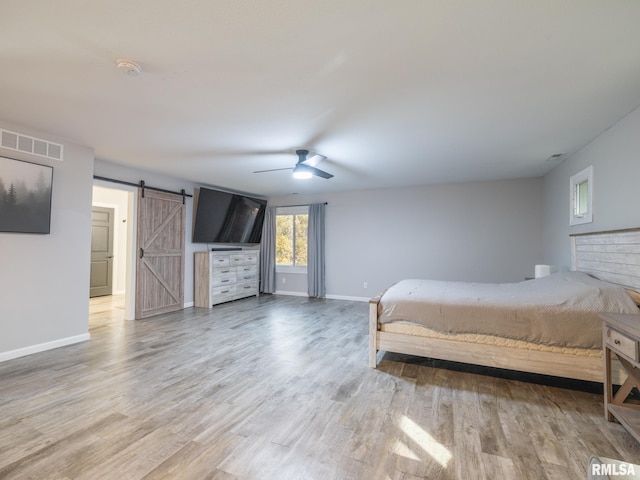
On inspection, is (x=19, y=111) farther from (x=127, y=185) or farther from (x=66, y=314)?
(x=66, y=314)

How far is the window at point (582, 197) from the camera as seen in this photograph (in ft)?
11.0

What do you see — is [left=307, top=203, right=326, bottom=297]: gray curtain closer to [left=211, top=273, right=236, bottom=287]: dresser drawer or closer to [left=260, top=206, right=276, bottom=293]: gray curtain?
[left=260, top=206, right=276, bottom=293]: gray curtain

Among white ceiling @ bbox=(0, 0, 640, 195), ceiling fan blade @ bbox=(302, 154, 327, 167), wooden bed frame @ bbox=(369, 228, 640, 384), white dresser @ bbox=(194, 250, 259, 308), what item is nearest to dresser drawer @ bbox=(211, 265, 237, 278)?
white dresser @ bbox=(194, 250, 259, 308)

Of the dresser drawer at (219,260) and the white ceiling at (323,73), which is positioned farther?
the dresser drawer at (219,260)

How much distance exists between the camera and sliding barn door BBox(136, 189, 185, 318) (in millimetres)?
4873

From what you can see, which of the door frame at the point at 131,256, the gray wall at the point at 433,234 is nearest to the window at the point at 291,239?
the gray wall at the point at 433,234

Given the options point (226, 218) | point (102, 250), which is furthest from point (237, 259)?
point (102, 250)

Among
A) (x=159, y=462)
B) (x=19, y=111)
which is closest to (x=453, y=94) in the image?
(x=159, y=462)

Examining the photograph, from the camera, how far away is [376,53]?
184 centimetres

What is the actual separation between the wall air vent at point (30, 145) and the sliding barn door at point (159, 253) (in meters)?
1.45

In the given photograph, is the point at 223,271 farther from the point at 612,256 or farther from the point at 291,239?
the point at 612,256
